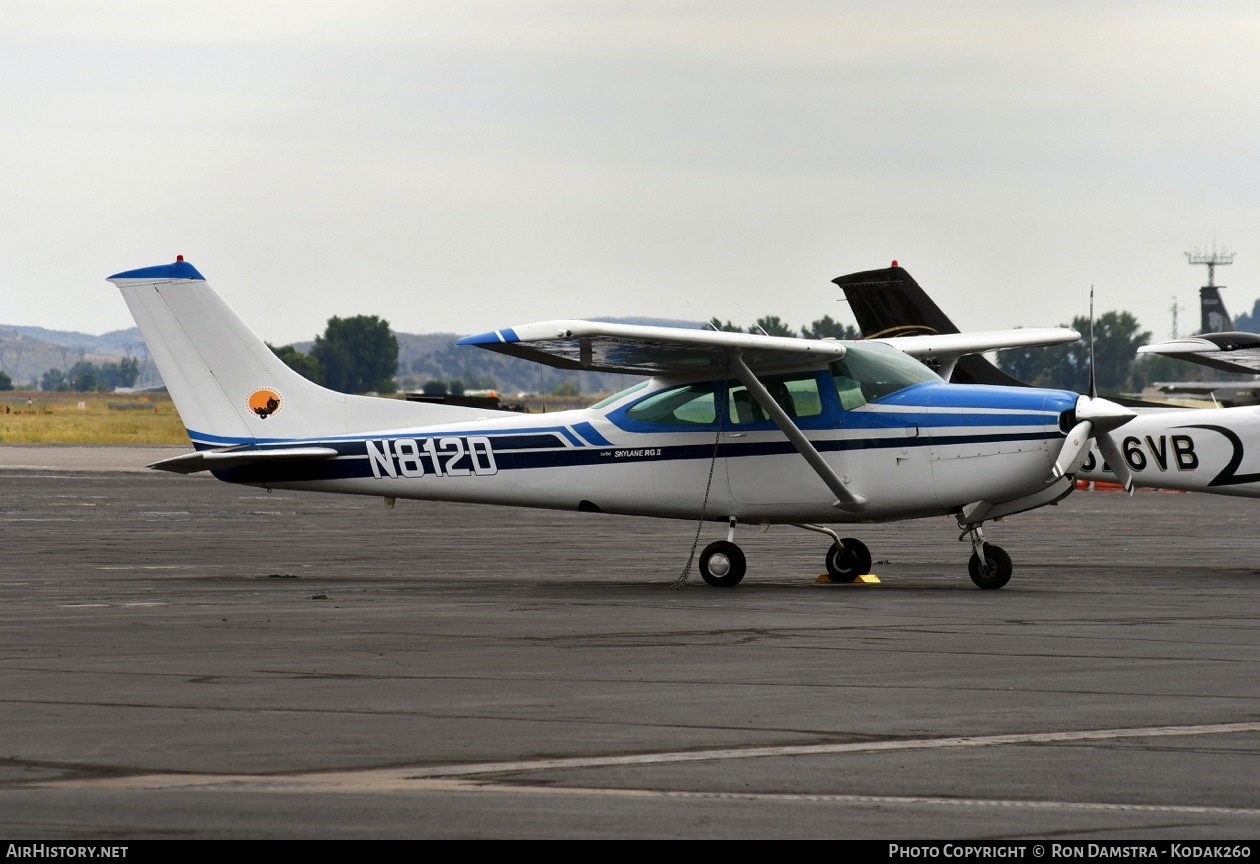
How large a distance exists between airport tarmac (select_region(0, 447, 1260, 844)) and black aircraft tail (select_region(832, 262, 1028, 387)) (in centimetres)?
433

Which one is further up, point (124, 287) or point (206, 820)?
point (124, 287)

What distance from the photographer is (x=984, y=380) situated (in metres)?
21.9

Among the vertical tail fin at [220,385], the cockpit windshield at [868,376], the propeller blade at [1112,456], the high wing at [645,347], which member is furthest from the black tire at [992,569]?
the vertical tail fin at [220,385]

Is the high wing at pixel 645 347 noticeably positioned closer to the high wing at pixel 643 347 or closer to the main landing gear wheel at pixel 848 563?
the high wing at pixel 643 347

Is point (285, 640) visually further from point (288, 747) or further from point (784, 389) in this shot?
point (784, 389)

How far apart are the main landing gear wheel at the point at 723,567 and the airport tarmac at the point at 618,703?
0.89ft

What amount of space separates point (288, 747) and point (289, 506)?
86.1 feet

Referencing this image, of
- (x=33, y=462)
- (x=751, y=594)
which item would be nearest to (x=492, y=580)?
(x=751, y=594)

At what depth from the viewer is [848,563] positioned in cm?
1638

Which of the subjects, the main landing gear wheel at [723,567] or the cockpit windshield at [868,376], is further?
the cockpit windshield at [868,376]

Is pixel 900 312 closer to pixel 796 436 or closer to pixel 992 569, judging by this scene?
pixel 796 436

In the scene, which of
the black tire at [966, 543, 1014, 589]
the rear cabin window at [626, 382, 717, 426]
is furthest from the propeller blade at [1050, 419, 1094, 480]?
the rear cabin window at [626, 382, 717, 426]

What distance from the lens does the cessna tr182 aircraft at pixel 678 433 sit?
15.3 meters

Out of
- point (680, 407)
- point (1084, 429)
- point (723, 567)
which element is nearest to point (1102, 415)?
point (1084, 429)
